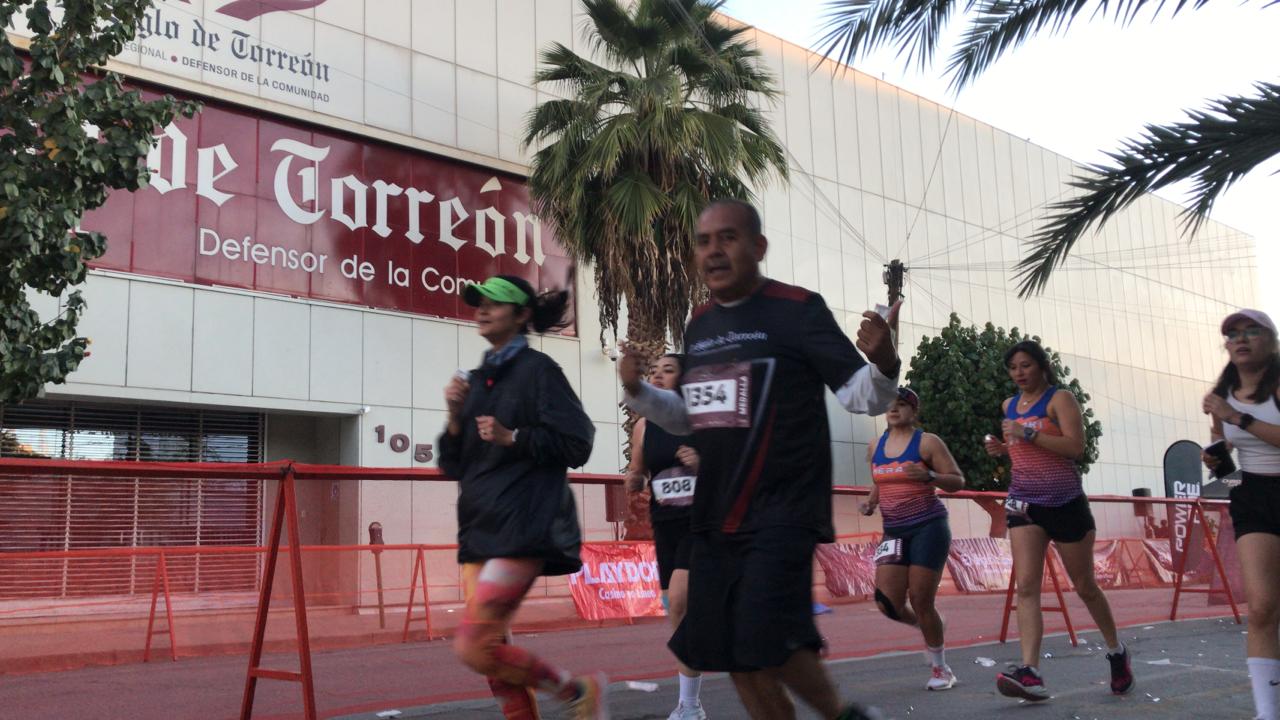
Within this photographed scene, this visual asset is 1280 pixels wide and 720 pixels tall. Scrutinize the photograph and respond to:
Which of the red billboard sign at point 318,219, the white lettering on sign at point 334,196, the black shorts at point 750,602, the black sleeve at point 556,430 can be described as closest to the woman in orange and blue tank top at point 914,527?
the black sleeve at point 556,430

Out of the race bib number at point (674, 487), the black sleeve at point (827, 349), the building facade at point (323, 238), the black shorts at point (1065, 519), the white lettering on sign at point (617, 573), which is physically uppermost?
the building facade at point (323, 238)

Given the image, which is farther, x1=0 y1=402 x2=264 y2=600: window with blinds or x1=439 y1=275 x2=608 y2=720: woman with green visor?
x1=0 y1=402 x2=264 y2=600: window with blinds

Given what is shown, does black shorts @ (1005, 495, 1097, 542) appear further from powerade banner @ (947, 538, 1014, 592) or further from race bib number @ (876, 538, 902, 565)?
powerade banner @ (947, 538, 1014, 592)

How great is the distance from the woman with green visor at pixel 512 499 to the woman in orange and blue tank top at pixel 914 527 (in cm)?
302

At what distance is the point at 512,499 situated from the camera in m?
4.09

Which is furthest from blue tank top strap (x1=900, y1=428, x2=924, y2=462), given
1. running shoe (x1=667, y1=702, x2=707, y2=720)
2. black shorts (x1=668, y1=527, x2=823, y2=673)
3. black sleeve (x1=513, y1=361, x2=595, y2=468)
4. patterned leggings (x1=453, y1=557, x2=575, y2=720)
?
black shorts (x1=668, y1=527, x2=823, y2=673)

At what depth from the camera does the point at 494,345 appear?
14.8 feet

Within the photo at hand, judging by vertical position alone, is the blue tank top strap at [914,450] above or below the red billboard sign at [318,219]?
below

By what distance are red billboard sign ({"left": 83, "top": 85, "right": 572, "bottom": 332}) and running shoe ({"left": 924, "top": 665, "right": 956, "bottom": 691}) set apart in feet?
47.2

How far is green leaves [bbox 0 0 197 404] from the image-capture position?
9938 mm

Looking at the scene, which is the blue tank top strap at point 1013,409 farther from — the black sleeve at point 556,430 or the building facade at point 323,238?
the building facade at point 323,238

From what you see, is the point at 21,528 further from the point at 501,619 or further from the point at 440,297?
the point at 440,297

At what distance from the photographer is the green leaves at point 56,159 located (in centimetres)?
994

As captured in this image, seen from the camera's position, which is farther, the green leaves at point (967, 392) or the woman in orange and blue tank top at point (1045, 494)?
the green leaves at point (967, 392)
